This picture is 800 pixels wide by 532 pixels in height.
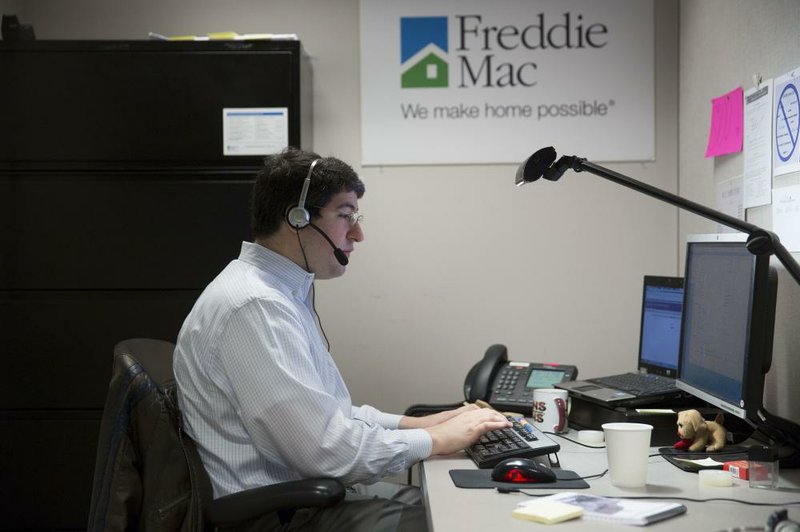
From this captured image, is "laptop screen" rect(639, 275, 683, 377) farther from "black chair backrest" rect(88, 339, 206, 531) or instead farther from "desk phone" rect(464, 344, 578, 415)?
"black chair backrest" rect(88, 339, 206, 531)

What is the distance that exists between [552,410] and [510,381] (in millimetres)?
415

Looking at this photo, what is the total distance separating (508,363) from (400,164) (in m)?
0.81

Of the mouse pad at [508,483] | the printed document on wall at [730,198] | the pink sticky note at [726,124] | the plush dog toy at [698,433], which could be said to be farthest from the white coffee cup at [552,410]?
the pink sticky note at [726,124]

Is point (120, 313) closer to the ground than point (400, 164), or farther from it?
closer to the ground

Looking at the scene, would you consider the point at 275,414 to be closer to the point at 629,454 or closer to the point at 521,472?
the point at 521,472

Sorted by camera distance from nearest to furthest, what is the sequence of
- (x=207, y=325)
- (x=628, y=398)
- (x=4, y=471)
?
(x=207, y=325)
(x=628, y=398)
(x=4, y=471)

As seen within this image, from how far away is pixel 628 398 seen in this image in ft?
6.45

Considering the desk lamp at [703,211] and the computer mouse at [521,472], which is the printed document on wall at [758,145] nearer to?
the desk lamp at [703,211]

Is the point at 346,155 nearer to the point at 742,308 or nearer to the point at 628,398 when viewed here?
the point at 628,398

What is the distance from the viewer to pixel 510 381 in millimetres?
2465

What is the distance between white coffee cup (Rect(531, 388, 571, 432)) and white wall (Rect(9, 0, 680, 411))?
0.87 meters

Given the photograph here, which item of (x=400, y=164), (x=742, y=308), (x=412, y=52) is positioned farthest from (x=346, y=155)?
(x=742, y=308)

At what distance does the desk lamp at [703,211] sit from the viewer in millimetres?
1378

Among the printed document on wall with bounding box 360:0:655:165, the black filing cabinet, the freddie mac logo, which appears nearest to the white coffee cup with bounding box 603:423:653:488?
the black filing cabinet
